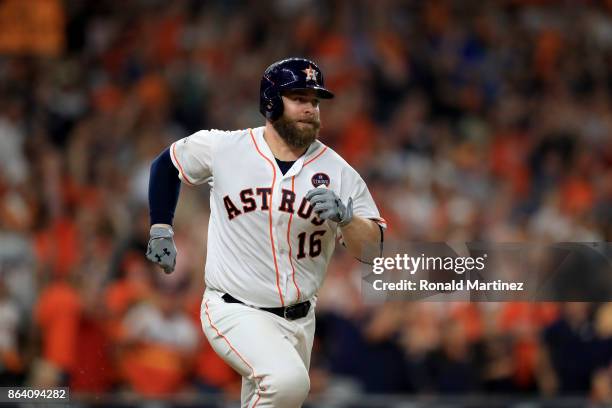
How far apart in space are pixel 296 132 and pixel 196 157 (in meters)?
0.49

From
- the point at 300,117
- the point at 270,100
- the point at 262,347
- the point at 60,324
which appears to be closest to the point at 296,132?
the point at 300,117

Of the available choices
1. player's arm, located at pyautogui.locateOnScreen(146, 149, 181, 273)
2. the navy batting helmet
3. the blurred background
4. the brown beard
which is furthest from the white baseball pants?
the blurred background

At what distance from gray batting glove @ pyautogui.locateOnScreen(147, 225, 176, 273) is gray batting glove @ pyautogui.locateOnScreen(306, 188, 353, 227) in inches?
31.3

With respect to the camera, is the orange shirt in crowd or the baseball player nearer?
the baseball player

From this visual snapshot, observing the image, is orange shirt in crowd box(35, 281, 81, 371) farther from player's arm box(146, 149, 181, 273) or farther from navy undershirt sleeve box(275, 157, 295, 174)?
navy undershirt sleeve box(275, 157, 295, 174)

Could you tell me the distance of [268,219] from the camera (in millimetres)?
5312

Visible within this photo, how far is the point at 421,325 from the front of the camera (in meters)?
8.94

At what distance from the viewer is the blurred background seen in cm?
881

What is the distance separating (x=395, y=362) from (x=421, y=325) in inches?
13.4

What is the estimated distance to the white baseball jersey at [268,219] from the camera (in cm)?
530

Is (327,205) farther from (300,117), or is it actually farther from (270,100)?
(270,100)

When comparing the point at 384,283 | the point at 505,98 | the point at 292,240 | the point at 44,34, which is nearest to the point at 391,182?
the point at 505,98

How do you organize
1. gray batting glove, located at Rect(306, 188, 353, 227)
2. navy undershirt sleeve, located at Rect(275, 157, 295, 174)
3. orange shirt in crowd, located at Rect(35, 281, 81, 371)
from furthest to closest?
orange shirt in crowd, located at Rect(35, 281, 81, 371) → navy undershirt sleeve, located at Rect(275, 157, 295, 174) → gray batting glove, located at Rect(306, 188, 353, 227)

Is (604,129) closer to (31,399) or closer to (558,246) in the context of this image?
(558,246)
